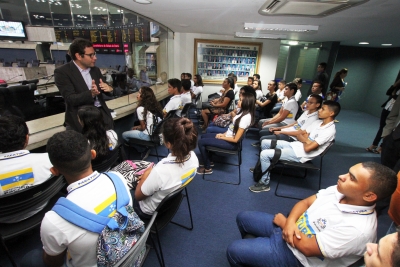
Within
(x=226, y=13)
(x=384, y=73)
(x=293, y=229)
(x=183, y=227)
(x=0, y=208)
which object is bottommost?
(x=183, y=227)

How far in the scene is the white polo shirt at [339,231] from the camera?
3.00 ft

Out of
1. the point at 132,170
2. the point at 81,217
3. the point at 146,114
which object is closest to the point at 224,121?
the point at 146,114

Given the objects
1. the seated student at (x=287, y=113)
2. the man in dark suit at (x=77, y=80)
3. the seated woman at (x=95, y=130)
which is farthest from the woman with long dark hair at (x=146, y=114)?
the seated student at (x=287, y=113)

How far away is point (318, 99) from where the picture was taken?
2.71 meters

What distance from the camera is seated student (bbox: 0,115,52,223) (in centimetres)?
117

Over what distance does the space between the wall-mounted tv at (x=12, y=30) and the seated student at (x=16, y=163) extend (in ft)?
5.44

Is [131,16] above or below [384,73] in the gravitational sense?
above

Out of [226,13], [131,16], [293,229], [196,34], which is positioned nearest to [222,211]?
[293,229]

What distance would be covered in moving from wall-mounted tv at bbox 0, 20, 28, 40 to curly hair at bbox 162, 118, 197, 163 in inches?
95.1

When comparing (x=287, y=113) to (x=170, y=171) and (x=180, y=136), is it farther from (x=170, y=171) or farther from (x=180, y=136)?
(x=170, y=171)

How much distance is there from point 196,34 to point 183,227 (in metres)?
5.72

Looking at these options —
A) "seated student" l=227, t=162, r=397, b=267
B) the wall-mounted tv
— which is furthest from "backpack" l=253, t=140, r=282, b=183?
the wall-mounted tv

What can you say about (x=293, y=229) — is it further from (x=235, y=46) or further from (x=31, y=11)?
(x=235, y=46)

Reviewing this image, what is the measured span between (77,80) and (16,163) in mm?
1032
